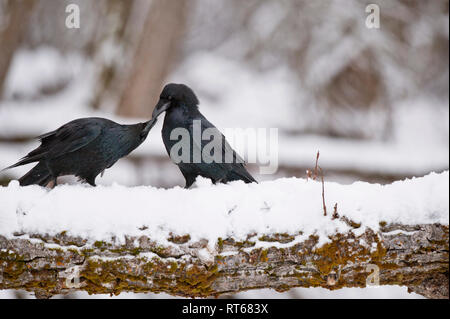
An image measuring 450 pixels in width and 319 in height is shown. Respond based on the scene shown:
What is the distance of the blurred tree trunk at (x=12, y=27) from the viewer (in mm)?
7023

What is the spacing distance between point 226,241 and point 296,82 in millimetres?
7769

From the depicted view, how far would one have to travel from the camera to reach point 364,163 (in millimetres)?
9617

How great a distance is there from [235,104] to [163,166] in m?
3.87

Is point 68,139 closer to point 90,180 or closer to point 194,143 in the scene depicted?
point 90,180

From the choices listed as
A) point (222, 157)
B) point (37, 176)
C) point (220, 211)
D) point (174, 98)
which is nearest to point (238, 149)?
point (174, 98)

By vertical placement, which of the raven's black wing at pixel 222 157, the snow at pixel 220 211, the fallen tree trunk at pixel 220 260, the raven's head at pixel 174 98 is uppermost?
the raven's head at pixel 174 98

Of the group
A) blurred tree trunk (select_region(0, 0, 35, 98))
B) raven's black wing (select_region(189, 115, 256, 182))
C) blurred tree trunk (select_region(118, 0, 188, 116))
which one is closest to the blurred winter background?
blurred tree trunk (select_region(118, 0, 188, 116))

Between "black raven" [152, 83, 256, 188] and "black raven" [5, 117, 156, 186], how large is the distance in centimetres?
24

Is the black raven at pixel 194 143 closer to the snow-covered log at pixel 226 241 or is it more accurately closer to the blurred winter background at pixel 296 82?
the snow-covered log at pixel 226 241

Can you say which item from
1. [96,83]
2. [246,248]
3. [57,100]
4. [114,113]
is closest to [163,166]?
[114,113]

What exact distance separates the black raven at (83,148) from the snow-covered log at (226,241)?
662 millimetres

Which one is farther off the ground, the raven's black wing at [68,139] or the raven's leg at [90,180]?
the raven's black wing at [68,139]

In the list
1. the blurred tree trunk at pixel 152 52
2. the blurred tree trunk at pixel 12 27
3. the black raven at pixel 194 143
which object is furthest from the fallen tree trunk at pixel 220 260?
the blurred tree trunk at pixel 152 52

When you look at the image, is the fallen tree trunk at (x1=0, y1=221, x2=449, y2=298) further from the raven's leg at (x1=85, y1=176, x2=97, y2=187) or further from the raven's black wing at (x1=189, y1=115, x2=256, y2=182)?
the raven's black wing at (x1=189, y1=115, x2=256, y2=182)
